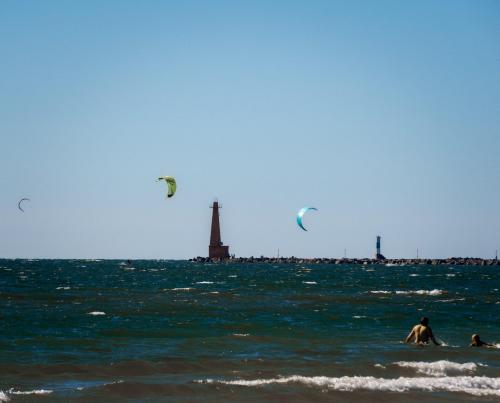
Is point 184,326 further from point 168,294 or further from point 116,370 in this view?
point 168,294

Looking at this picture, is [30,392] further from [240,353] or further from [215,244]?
[215,244]

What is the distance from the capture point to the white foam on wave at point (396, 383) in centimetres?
1862

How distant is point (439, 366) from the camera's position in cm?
2192

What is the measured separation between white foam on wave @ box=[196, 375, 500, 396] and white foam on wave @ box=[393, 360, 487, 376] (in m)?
0.96

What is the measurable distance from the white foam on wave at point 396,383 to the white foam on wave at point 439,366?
960 mm

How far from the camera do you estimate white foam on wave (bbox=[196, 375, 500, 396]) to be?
733 inches

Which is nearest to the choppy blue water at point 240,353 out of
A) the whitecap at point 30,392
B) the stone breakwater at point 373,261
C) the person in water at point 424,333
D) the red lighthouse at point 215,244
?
the whitecap at point 30,392

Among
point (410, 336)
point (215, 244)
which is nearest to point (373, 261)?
point (215, 244)

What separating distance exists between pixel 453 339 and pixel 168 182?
122 ft

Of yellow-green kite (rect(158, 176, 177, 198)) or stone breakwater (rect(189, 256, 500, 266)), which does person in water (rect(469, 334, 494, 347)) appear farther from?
stone breakwater (rect(189, 256, 500, 266))

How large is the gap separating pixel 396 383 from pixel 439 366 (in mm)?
3104

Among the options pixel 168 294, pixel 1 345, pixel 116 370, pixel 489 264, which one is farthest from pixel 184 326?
pixel 489 264

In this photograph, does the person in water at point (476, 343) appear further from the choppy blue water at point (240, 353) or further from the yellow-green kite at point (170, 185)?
the yellow-green kite at point (170, 185)

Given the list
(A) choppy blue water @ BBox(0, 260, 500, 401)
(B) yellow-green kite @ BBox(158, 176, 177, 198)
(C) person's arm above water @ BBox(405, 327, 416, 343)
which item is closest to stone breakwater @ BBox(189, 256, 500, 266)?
(B) yellow-green kite @ BBox(158, 176, 177, 198)
